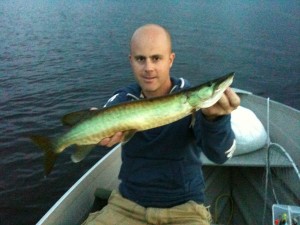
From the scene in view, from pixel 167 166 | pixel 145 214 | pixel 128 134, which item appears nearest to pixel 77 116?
pixel 128 134

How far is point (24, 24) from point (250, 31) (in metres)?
22.5

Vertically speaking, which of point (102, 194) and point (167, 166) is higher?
point (167, 166)

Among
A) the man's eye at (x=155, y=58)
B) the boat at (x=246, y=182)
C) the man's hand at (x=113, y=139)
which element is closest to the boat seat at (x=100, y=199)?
the boat at (x=246, y=182)

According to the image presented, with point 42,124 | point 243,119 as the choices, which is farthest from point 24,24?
point 243,119

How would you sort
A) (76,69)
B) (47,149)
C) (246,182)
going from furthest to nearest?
(76,69) → (246,182) → (47,149)

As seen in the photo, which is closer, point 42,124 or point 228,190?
Result: point 228,190

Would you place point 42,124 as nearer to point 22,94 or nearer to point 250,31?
point 22,94

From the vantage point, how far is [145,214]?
379 centimetres

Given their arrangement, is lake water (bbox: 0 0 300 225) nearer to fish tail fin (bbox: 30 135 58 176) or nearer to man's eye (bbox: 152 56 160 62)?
fish tail fin (bbox: 30 135 58 176)

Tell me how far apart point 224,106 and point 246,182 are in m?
3.92

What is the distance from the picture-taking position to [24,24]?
3441 centimetres

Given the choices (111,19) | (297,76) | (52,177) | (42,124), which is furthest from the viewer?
(111,19)

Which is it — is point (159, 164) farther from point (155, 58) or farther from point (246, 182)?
point (246, 182)

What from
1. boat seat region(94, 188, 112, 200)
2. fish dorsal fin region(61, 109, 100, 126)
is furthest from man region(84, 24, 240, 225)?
boat seat region(94, 188, 112, 200)
